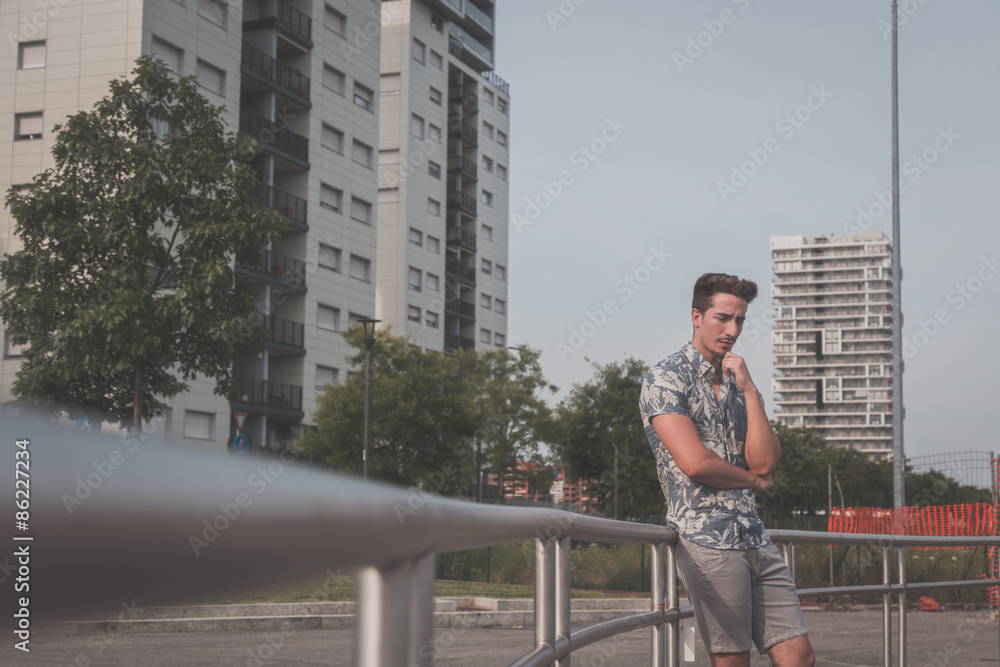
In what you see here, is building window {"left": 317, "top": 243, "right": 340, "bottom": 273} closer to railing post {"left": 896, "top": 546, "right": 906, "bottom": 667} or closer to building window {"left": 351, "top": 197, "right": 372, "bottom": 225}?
building window {"left": 351, "top": 197, "right": 372, "bottom": 225}

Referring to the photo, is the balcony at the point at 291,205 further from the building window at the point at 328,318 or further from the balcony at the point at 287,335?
the balcony at the point at 287,335

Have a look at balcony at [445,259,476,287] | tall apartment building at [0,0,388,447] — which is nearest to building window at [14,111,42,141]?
tall apartment building at [0,0,388,447]

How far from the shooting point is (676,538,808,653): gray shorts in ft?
12.0

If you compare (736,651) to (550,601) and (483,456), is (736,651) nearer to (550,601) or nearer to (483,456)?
(550,601)

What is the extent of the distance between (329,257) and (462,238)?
18.5 m

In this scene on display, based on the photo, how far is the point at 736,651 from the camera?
3.70 m

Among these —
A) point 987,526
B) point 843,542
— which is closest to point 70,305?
point 987,526

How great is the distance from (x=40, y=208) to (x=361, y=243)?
111ft

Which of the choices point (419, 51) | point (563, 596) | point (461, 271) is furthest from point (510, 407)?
point (563, 596)

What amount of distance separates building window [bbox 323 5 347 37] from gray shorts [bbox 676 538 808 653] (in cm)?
4975

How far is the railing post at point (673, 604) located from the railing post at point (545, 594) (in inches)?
55.1

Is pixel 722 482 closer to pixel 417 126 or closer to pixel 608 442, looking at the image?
pixel 608 442

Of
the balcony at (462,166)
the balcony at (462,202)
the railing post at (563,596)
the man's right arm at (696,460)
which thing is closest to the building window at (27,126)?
the balcony at (462,202)

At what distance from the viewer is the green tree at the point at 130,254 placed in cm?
1842
